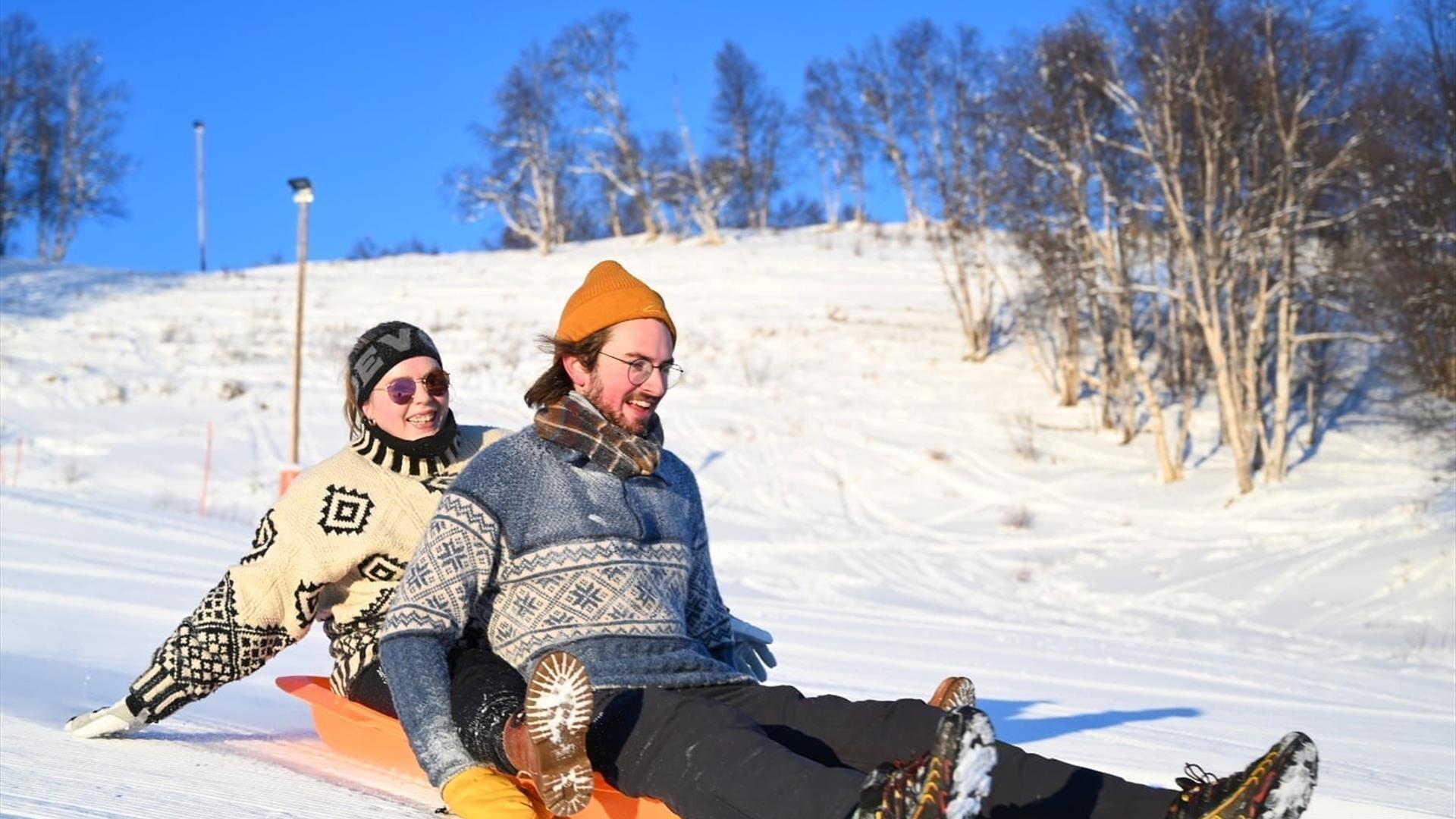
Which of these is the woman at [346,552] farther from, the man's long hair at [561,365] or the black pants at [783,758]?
the black pants at [783,758]

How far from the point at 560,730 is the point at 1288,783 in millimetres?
1172

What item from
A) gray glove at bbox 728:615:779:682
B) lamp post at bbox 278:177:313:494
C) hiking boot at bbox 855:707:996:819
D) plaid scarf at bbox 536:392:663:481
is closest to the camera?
hiking boot at bbox 855:707:996:819

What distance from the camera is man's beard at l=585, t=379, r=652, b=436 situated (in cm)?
282

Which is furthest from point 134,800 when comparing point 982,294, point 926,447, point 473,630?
point 982,294

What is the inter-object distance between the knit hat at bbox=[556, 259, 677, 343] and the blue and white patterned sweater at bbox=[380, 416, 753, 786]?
0.26 meters

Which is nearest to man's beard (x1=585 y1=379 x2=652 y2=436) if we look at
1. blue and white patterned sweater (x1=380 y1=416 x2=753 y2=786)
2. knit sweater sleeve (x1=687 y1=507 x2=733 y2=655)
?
blue and white patterned sweater (x1=380 y1=416 x2=753 y2=786)

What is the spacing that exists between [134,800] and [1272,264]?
17705 millimetres

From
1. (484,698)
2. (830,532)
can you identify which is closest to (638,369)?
(484,698)

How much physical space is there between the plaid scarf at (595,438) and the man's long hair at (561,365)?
0.24 ft

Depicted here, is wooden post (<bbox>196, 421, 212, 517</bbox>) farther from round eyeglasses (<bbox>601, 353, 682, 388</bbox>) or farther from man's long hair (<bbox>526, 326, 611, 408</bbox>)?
round eyeglasses (<bbox>601, 353, 682, 388</bbox>)

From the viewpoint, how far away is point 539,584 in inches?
105

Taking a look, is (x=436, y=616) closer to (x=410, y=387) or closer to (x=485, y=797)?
(x=485, y=797)

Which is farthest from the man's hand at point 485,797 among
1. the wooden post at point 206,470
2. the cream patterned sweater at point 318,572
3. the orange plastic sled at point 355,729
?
the wooden post at point 206,470

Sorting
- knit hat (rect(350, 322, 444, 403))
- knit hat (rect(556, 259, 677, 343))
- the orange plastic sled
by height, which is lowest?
the orange plastic sled
